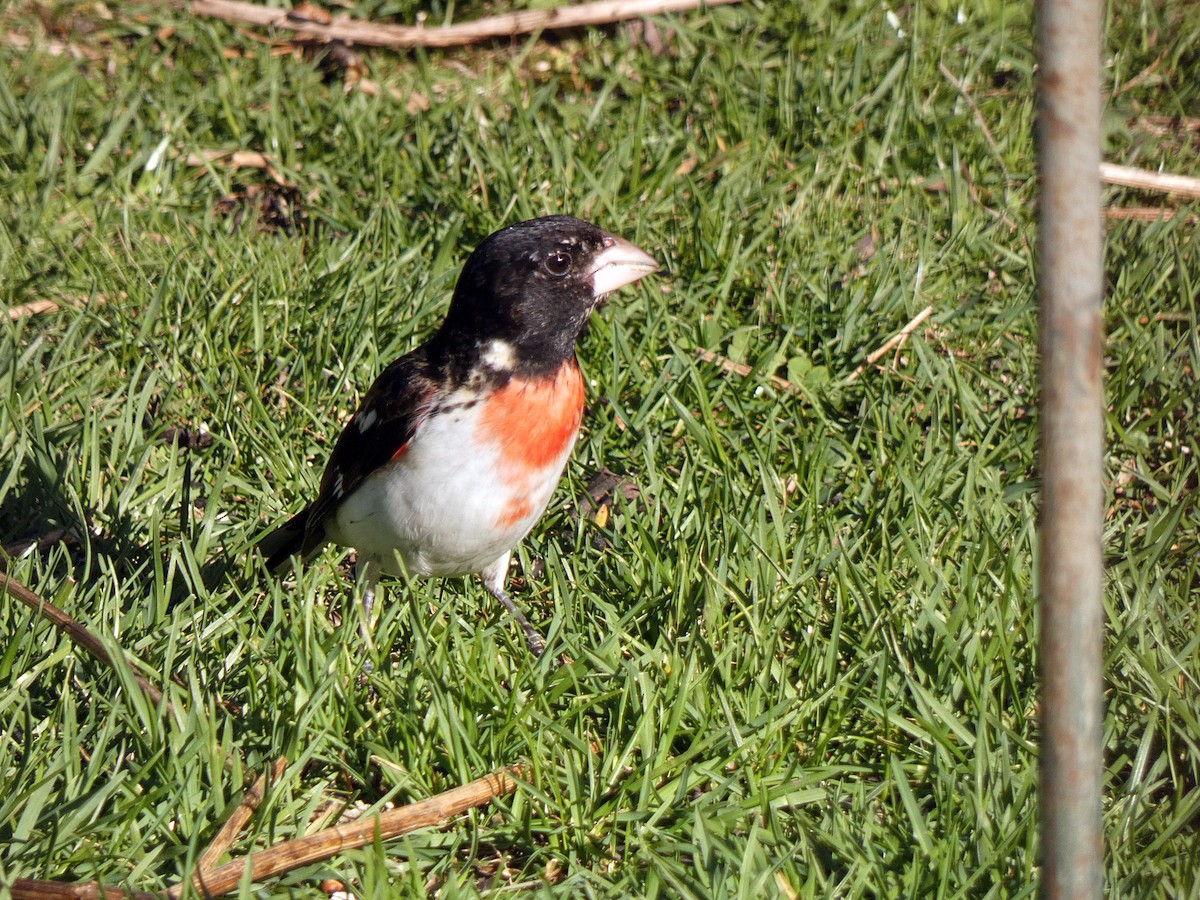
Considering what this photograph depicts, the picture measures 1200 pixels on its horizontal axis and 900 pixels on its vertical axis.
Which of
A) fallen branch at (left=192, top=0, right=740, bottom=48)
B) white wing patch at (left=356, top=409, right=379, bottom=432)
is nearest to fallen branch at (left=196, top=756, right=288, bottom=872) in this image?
white wing patch at (left=356, top=409, right=379, bottom=432)

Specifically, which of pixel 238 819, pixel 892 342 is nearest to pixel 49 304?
pixel 238 819

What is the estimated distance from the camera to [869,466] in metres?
4.58

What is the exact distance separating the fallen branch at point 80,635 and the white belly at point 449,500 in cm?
81

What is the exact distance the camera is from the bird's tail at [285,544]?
165 inches

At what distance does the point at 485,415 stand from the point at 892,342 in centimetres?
196

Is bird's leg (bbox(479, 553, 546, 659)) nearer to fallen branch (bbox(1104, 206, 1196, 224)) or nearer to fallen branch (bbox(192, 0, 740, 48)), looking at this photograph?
fallen branch (bbox(1104, 206, 1196, 224))

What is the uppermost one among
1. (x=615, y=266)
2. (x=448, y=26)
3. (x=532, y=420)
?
(x=448, y=26)

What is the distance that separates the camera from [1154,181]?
5.75m

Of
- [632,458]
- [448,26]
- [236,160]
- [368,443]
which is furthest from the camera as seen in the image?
[448,26]

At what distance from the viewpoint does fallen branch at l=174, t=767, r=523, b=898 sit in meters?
2.93

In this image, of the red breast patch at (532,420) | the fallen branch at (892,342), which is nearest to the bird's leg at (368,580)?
the red breast patch at (532,420)

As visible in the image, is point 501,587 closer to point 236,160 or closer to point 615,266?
point 615,266

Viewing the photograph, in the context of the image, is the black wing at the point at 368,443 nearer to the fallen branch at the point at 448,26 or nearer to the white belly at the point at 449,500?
the white belly at the point at 449,500

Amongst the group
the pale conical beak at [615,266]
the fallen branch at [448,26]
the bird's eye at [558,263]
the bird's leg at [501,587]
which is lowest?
the bird's leg at [501,587]
